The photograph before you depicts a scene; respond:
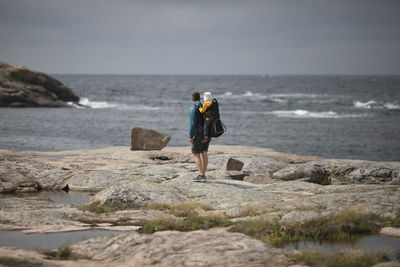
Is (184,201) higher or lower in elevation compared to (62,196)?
higher

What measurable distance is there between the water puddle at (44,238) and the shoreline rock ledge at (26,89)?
4347 cm

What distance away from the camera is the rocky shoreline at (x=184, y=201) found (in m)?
7.26

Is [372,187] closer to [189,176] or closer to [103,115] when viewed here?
[189,176]

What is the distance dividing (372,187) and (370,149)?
1906 cm

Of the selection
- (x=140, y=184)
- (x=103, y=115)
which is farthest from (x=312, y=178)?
(x=103, y=115)

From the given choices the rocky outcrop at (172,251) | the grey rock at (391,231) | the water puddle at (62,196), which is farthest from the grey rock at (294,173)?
the rocky outcrop at (172,251)

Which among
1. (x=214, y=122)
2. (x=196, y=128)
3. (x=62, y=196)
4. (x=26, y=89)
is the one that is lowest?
(x=62, y=196)

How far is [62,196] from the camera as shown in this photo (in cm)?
1222

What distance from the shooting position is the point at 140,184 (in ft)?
36.8

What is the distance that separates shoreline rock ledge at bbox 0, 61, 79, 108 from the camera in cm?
4875

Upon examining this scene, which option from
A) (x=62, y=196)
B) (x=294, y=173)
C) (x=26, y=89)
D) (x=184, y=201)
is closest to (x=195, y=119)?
(x=184, y=201)

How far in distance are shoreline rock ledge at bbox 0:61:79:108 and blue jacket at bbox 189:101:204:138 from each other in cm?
4096

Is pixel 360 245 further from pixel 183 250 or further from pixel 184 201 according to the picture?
pixel 184 201

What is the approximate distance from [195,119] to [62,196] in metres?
3.93
